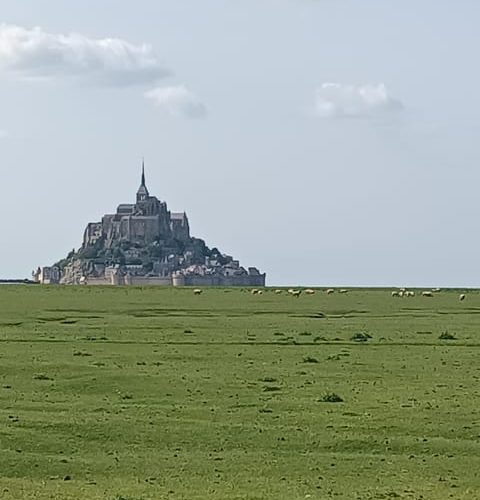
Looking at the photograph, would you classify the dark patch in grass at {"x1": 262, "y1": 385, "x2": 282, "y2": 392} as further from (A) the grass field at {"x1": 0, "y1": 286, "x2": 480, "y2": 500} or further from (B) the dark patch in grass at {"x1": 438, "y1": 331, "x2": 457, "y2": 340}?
(B) the dark patch in grass at {"x1": 438, "y1": 331, "x2": 457, "y2": 340}

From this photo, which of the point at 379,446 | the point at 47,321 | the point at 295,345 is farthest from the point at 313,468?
the point at 47,321

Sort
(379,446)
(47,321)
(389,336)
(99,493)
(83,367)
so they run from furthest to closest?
(47,321) → (389,336) → (83,367) → (379,446) → (99,493)

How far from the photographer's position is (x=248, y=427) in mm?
19328

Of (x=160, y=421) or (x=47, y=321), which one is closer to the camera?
(x=160, y=421)

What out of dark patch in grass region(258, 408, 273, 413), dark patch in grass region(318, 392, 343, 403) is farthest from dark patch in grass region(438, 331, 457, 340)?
dark patch in grass region(258, 408, 273, 413)

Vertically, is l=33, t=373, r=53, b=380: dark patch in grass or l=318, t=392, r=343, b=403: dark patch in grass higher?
l=33, t=373, r=53, b=380: dark patch in grass

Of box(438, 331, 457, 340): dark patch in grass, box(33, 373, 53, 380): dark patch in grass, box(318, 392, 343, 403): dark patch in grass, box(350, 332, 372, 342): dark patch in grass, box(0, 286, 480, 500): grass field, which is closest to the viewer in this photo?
box(0, 286, 480, 500): grass field

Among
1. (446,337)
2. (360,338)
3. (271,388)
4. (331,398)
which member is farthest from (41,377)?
(446,337)

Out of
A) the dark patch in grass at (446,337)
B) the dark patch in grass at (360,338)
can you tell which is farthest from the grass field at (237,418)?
the dark patch in grass at (446,337)

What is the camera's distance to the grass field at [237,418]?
15.5 m

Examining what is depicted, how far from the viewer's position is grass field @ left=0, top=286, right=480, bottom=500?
1549 cm

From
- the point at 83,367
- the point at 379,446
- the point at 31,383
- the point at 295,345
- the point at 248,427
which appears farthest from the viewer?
the point at 295,345

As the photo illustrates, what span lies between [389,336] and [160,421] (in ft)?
72.0

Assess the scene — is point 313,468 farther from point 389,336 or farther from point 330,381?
point 389,336
